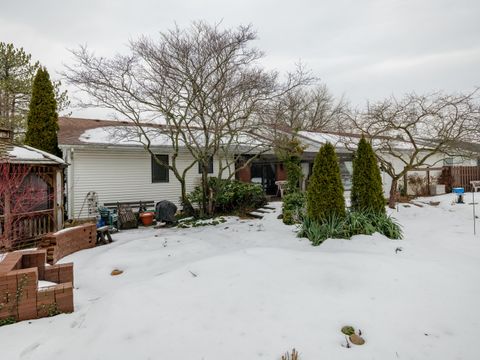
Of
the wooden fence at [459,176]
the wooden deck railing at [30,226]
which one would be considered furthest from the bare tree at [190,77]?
the wooden fence at [459,176]

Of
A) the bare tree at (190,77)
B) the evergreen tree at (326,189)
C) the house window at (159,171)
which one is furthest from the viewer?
the house window at (159,171)

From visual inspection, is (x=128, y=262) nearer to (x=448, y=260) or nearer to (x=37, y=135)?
(x=448, y=260)

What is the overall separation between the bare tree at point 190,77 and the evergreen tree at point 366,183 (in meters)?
4.18

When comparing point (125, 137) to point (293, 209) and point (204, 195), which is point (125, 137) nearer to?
point (204, 195)

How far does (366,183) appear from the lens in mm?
7086

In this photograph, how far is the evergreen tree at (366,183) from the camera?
22.9ft

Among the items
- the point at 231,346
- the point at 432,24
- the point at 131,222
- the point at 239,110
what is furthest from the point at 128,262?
the point at 432,24

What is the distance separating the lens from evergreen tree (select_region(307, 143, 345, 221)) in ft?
21.8

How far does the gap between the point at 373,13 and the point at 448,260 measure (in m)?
8.22

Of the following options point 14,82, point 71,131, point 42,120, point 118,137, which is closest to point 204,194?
point 118,137

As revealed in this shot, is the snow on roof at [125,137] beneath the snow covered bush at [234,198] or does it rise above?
above

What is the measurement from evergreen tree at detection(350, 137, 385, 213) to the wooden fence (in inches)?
429

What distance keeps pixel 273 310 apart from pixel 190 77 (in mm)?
7878

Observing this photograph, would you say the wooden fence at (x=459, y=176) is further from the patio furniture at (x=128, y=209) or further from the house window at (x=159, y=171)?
the patio furniture at (x=128, y=209)
